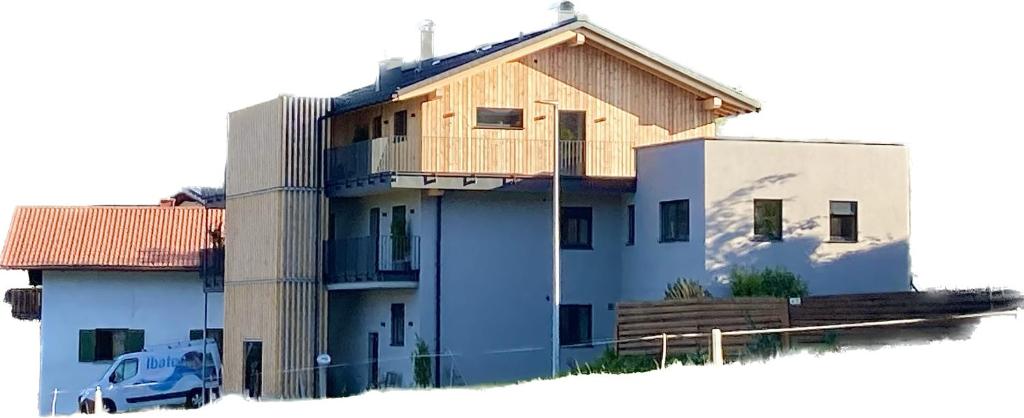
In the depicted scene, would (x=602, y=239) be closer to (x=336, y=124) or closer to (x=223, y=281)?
(x=336, y=124)

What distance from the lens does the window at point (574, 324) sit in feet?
155

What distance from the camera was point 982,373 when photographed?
28078 millimetres

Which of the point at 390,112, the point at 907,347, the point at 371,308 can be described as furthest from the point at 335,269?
the point at 907,347

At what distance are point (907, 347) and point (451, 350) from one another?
15.0 metres

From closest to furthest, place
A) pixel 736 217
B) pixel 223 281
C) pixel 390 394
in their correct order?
pixel 390 394
pixel 736 217
pixel 223 281

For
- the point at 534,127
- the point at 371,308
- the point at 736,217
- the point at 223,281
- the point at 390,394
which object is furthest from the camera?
the point at 223,281

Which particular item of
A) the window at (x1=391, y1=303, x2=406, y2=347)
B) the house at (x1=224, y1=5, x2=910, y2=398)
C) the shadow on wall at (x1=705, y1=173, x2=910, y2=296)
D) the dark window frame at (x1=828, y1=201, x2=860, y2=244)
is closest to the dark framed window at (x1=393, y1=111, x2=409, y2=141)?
the house at (x1=224, y1=5, x2=910, y2=398)

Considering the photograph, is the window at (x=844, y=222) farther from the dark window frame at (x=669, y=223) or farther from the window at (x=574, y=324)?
the window at (x=574, y=324)

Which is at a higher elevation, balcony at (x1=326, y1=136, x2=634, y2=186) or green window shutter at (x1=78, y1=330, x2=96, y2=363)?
balcony at (x1=326, y1=136, x2=634, y2=186)

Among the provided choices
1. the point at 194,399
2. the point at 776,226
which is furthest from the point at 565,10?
the point at 194,399

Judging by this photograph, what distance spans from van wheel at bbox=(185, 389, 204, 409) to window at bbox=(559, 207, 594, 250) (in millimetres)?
12011

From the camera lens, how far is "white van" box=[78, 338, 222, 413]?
5212cm

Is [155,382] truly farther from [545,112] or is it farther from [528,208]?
[545,112]

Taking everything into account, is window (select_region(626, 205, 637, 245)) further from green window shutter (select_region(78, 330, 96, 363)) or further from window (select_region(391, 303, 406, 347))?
green window shutter (select_region(78, 330, 96, 363))
